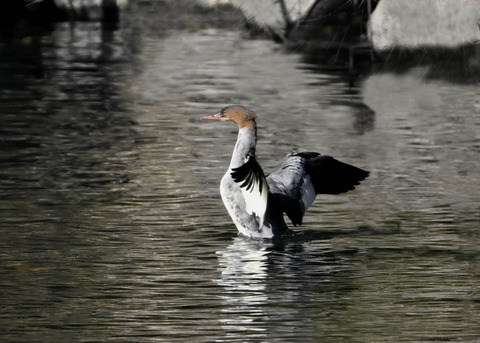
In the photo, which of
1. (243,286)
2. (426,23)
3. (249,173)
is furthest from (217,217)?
(426,23)

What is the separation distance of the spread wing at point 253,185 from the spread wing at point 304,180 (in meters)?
0.24

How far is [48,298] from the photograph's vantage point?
885cm

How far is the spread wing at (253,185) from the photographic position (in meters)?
10.1

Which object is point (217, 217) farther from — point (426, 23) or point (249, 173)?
point (426, 23)

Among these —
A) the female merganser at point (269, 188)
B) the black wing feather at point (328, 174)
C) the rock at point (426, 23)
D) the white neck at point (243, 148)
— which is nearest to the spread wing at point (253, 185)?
the female merganser at point (269, 188)

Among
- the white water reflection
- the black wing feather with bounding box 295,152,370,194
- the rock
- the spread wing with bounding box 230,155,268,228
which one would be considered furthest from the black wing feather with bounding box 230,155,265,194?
the rock

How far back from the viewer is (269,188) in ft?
35.3

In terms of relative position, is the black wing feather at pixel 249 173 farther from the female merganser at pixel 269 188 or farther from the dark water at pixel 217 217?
the dark water at pixel 217 217

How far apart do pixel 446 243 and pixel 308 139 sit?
16.8 feet

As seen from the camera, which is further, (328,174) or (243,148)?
(328,174)

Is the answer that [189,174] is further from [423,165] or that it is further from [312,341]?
[312,341]

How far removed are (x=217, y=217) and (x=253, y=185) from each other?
130 cm

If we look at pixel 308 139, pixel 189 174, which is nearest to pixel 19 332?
pixel 189 174

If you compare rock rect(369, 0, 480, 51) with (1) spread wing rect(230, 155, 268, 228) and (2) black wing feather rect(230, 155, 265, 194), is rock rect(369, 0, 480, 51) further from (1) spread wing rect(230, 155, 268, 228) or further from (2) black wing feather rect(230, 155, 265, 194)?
(2) black wing feather rect(230, 155, 265, 194)
